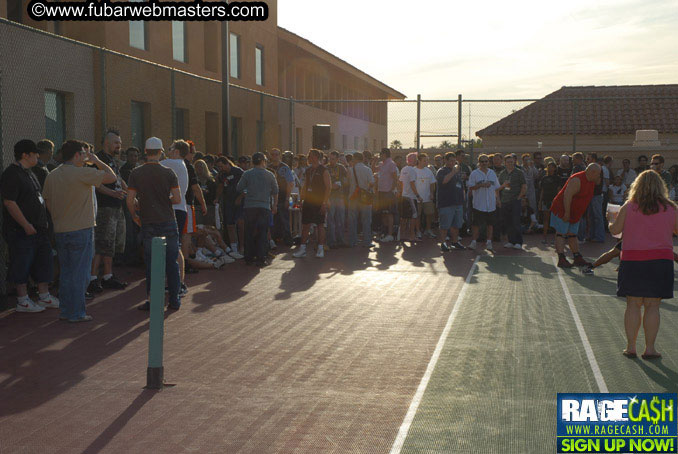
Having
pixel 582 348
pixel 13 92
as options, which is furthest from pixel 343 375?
pixel 13 92

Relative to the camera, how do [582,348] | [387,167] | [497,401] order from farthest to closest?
[387,167] → [582,348] → [497,401]

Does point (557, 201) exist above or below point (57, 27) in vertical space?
below

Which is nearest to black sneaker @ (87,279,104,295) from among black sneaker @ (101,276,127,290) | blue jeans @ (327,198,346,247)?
black sneaker @ (101,276,127,290)

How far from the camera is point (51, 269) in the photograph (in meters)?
9.27

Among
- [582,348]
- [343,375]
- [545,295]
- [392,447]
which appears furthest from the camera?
[545,295]

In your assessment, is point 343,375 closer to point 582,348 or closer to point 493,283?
point 582,348

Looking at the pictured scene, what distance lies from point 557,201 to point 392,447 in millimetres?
8743

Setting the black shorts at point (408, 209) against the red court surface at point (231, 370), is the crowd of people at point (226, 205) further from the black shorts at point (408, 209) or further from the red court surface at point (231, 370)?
the red court surface at point (231, 370)

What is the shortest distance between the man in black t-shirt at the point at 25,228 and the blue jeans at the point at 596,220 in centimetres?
1187

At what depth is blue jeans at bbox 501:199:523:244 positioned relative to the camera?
1584 centimetres

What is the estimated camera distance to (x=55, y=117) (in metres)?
15.0

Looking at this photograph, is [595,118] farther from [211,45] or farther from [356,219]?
[356,219]

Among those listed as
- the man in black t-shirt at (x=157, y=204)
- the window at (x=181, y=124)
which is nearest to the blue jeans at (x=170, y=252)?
the man in black t-shirt at (x=157, y=204)

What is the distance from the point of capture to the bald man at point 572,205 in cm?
1219
